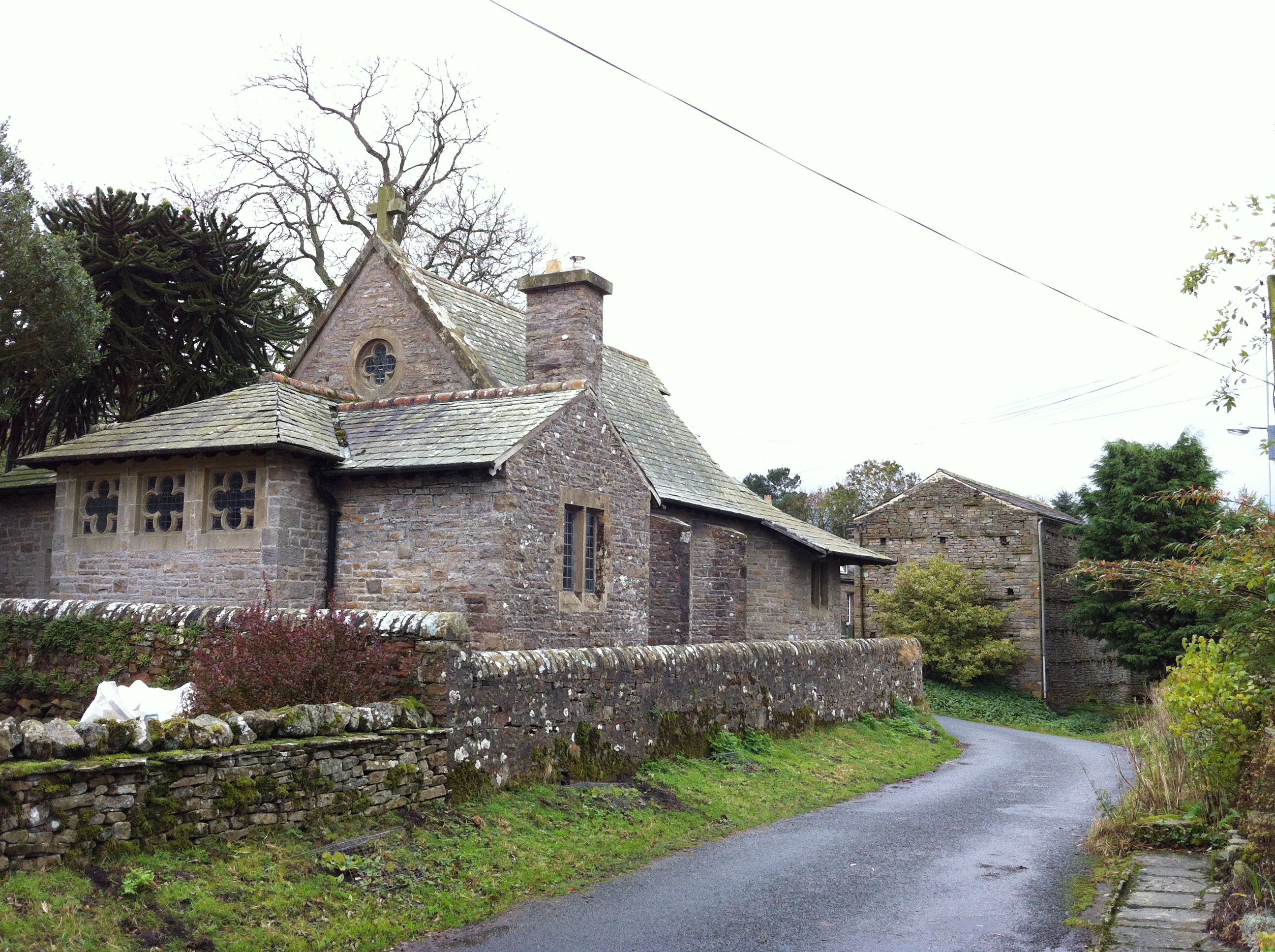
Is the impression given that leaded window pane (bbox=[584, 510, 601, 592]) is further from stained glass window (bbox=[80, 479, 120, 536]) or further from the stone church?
stained glass window (bbox=[80, 479, 120, 536])

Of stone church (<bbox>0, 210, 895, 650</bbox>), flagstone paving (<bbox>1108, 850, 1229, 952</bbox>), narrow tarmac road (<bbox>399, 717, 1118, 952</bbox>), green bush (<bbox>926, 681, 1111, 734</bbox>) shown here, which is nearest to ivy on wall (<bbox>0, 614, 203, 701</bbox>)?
stone church (<bbox>0, 210, 895, 650</bbox>)

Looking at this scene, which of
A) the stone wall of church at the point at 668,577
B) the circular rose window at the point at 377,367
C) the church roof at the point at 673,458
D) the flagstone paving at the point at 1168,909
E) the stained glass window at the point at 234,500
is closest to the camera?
the flagstone paving at the point at 1168,909

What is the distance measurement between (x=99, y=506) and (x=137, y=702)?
8.98 meters

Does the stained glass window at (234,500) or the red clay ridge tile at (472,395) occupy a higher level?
the red clay ridge tile at (472,395)

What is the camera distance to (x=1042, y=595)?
121 ft

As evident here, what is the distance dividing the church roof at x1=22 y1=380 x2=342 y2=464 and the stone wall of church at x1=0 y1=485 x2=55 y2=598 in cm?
255

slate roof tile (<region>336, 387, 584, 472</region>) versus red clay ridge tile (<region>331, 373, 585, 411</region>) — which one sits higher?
red clay ridge tile (<region>331, 373, 585, 411</region>)

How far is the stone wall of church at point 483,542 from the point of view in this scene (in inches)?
583

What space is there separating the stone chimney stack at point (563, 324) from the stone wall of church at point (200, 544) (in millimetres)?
5436

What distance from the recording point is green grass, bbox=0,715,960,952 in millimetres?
6027

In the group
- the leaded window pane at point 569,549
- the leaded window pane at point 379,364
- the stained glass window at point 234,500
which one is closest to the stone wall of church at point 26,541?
the stained glass window at point 234,500

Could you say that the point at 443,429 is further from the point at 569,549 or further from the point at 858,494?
the point at 858,494

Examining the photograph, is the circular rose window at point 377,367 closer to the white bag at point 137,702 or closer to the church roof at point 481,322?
the church roof at point 481,322

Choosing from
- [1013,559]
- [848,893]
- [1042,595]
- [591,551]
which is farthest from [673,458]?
[1042,595]
